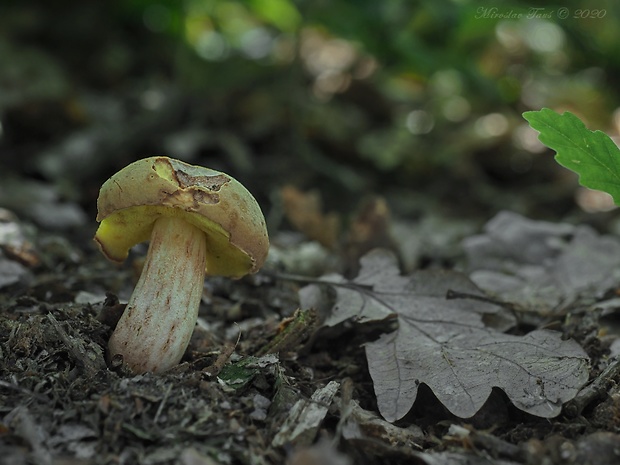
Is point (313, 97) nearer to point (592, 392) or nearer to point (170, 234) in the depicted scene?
point (170, 234)

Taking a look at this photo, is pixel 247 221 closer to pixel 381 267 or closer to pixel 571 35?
pixel 381 267

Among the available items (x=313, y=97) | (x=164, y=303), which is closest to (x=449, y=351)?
(x=164, y=303)

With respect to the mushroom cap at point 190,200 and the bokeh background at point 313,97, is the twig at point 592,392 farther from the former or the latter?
the bokeh background at point 313,97

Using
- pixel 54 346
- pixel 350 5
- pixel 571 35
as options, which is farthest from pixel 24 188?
pixel 571 35

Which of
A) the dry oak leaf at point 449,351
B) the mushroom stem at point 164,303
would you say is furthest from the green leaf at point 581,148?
the mushroom stem at point 164,303

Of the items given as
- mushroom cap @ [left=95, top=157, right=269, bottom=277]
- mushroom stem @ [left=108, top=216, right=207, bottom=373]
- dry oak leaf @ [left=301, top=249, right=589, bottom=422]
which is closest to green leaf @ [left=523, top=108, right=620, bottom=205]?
dry oak leaf @ [left=301, top=249, right=589, bottom=422]

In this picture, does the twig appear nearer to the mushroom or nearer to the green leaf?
the green leaf
